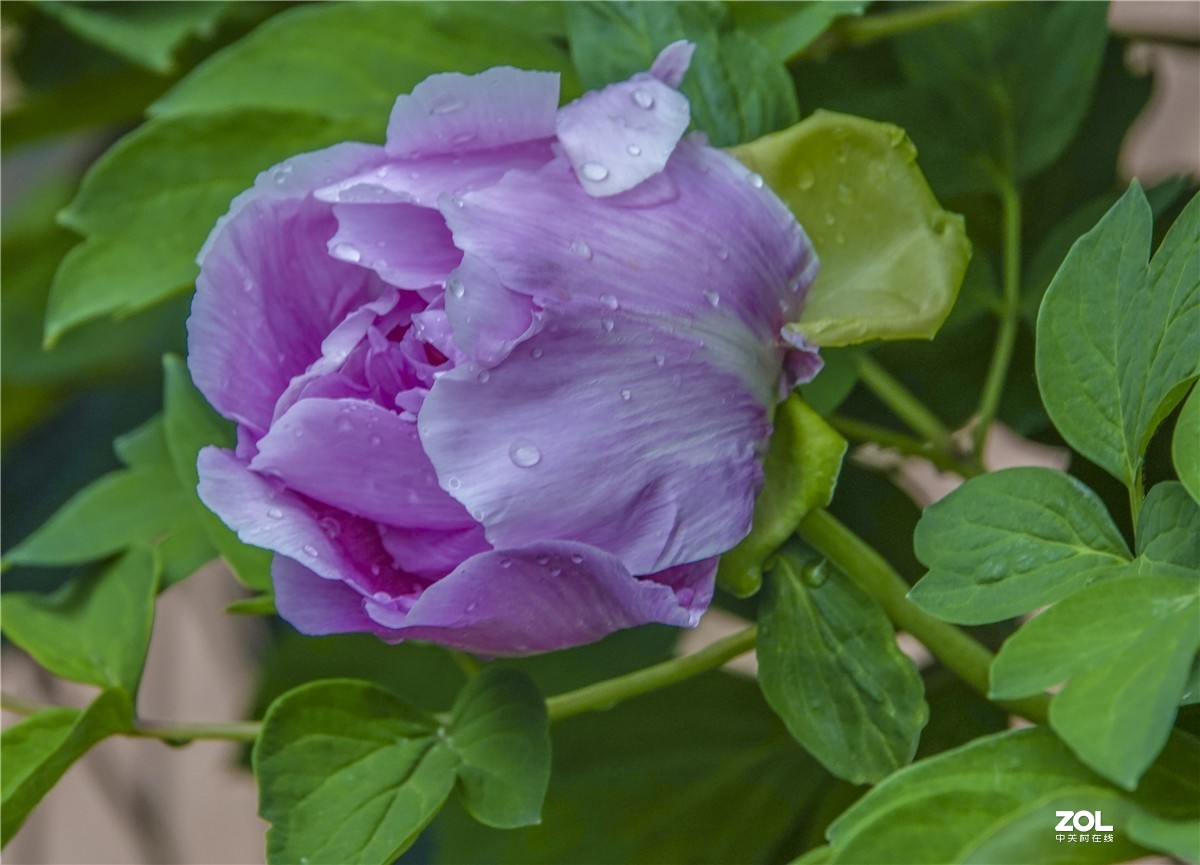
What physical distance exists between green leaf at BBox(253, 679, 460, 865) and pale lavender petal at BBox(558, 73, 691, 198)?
0.11 meters

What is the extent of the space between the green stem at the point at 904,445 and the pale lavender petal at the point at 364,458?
10cm

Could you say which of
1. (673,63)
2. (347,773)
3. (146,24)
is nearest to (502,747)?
(347,773)

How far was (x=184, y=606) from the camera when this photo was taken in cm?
89

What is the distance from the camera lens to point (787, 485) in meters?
0.22

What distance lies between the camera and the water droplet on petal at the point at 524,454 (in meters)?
0.19

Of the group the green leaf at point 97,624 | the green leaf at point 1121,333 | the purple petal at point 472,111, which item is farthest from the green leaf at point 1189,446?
the green leaf at point 97,624

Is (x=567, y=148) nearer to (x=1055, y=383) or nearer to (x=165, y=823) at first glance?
(x=1055, y=383)

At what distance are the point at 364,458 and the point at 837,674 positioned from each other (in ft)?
0.29

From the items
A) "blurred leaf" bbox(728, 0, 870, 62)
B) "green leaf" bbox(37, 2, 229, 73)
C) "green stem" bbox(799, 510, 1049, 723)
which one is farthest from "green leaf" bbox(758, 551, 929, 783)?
"green leaf" bbox(37, 2, 229, 73)

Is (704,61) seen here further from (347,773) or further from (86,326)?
(86,326)

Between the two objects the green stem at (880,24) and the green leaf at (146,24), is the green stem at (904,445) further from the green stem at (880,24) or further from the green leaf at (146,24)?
the green leaf at (146,24)

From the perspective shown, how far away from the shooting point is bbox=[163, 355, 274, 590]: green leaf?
0.27 meters

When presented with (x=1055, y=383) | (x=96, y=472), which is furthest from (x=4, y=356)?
(x=1055, y=383)

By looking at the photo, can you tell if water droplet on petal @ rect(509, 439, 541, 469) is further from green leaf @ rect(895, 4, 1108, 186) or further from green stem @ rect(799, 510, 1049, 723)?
green leaf @ rect(895, 4, 1108, 186)
